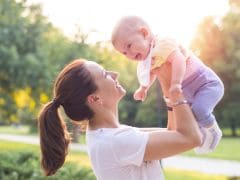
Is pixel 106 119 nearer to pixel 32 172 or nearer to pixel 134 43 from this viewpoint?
pixel 134 43

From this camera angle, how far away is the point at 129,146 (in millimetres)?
2207

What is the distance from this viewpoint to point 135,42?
2.26 meters

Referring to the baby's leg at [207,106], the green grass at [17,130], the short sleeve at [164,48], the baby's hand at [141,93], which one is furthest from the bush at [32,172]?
the green grass at [17,130]

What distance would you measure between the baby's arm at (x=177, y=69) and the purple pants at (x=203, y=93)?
9 cm

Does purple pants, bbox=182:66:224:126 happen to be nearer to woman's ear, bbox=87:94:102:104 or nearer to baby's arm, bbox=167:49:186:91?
baby's arm, bbox=167:49:186:91

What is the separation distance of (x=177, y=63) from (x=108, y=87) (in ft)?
0.96

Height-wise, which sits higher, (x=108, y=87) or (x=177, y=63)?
(x=177, y=63)

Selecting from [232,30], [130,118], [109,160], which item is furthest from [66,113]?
[130,118]

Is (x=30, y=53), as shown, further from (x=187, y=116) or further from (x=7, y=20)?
(x=187, y=116)

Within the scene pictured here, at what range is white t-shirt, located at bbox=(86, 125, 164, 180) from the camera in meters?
2.21

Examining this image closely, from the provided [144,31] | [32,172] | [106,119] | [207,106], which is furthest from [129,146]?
[32,172]

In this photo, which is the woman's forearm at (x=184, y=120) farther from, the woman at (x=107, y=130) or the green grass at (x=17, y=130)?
the green grass at (x=17, y=130)

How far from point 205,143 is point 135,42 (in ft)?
1.62

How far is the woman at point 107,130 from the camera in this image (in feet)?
7.11
